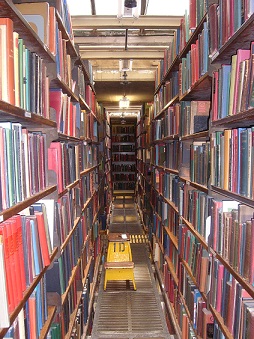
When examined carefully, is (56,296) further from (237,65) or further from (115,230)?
(115,230)

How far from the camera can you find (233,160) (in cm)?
160

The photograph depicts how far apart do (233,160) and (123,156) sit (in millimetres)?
10617

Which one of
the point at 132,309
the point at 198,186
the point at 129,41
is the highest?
the point at 129,41

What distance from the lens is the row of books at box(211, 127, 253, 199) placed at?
1.42 m

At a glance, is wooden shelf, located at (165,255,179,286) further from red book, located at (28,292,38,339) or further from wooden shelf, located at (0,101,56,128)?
wooden shelf, located at (0,101,56,128)

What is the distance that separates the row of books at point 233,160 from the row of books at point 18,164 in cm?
95

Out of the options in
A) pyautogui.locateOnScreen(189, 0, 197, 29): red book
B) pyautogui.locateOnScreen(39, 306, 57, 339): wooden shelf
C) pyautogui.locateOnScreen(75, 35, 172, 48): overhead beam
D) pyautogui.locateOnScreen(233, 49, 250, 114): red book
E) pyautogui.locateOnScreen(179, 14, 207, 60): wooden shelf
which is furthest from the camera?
pyautogui.locateOnScreen(75, 35, 172, 48): overhead beam

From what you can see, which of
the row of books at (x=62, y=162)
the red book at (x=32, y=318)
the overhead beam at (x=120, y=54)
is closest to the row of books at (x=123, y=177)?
the overhead beam at (x=120, y=54)

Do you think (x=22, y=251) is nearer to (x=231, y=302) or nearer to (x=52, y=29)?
(x=231, y=302)

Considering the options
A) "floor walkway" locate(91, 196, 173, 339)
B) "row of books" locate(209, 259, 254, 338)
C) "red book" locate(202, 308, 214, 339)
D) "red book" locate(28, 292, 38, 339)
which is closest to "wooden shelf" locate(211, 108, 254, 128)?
"row of books" locate(209, 259, 254, 338)

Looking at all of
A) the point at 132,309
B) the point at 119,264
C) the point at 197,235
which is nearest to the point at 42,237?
the point at 197,235

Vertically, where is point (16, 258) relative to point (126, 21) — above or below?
below

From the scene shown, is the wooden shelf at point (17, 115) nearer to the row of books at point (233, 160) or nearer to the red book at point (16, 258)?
the red book at point (16, 258)

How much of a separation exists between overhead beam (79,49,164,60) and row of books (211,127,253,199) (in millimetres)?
3298
